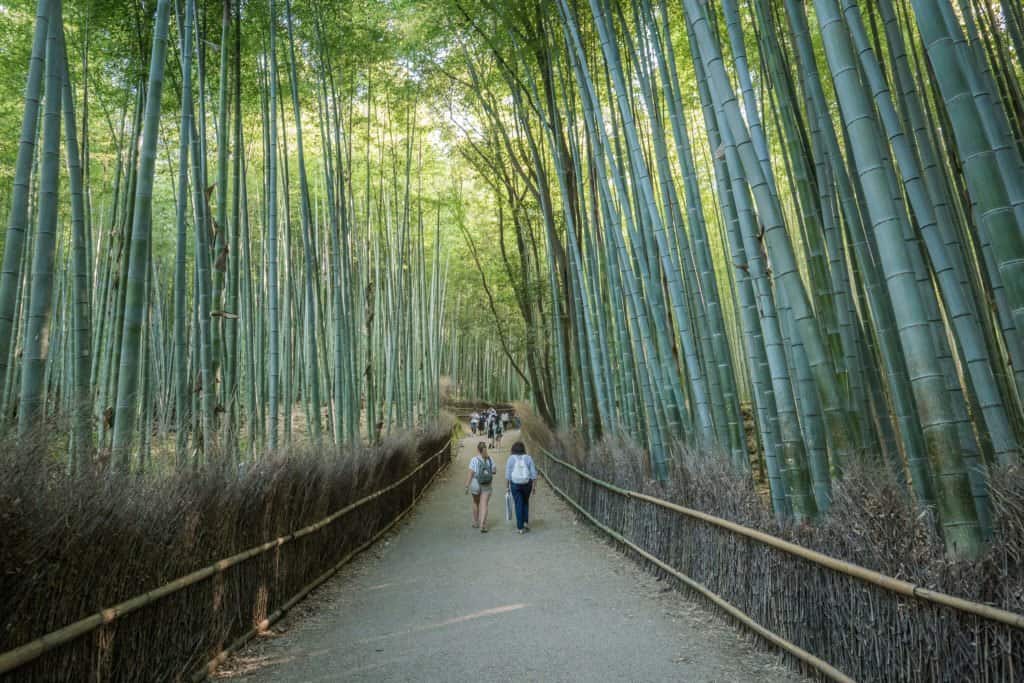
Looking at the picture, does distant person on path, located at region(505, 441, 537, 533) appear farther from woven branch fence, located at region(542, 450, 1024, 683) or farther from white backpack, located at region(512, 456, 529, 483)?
woven branch fence, located at region(542, 450, 1024, 683)

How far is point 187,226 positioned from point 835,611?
6.54 meters

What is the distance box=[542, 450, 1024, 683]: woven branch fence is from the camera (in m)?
1.56

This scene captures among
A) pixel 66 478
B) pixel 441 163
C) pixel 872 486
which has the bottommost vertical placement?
pixel 872 486

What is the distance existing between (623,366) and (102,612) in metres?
4.26

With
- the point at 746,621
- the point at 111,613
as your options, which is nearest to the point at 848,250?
the point at 746,621

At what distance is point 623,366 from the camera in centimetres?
550

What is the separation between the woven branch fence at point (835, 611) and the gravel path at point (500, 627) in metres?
0.16

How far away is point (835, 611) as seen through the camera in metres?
2.14

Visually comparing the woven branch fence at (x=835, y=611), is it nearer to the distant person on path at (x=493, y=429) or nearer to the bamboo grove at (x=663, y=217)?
the bamboo grove at (x=663, y=217)

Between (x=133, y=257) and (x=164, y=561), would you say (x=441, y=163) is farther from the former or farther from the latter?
(x=164, y=561)

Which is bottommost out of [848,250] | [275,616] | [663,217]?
[275,616]

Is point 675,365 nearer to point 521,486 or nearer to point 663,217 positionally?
point 663,217

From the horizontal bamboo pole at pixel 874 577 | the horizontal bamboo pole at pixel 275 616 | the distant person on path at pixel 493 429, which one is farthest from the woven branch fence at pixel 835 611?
the distant person on path at pixel 493 429

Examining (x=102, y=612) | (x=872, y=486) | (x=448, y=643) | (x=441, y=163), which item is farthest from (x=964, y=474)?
(x=441, y=163)
